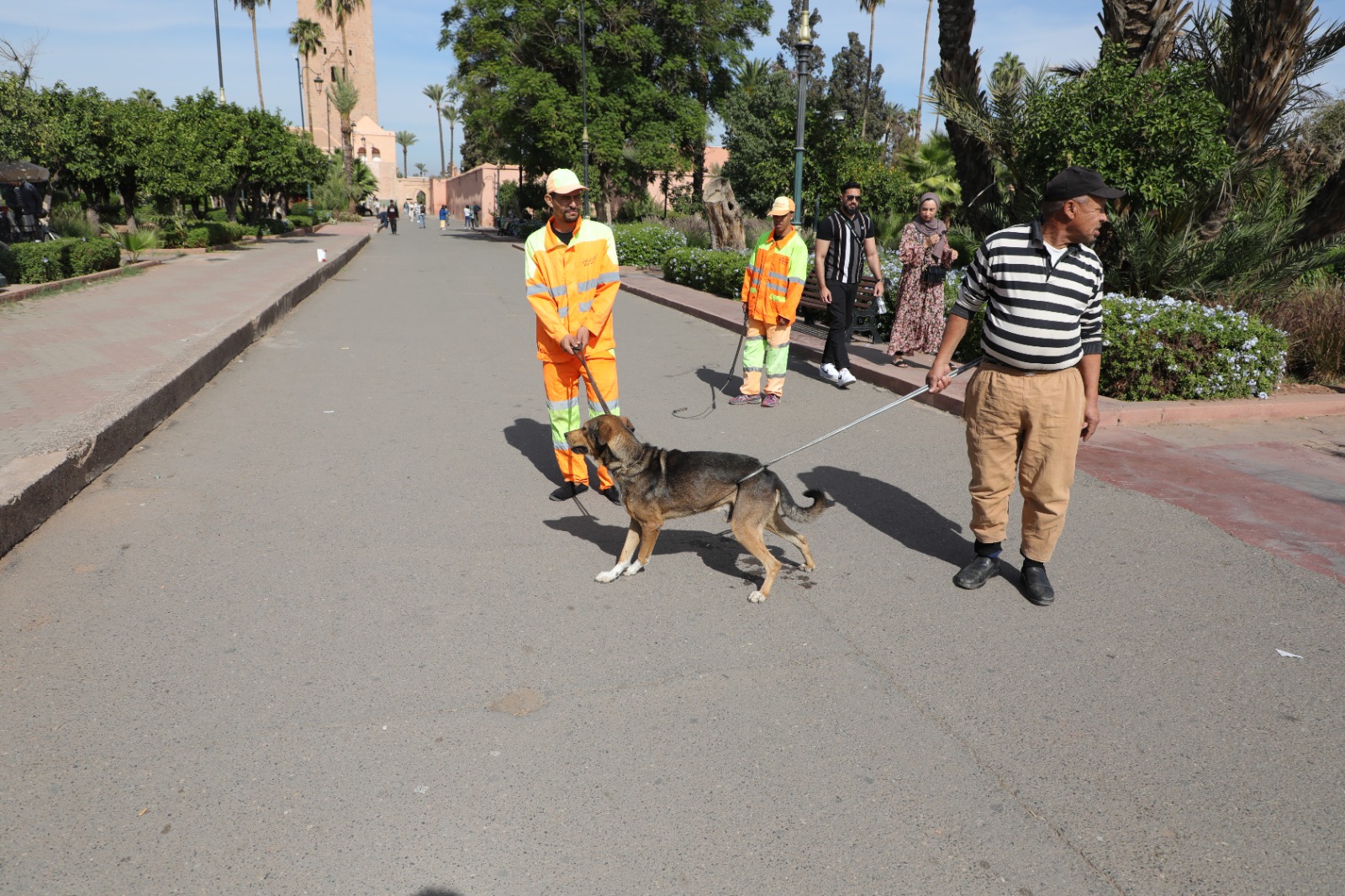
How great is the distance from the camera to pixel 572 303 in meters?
5.11

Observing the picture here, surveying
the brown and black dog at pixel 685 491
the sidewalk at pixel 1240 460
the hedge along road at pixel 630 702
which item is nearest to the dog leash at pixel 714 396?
the sidewalk at pixel 1240 460

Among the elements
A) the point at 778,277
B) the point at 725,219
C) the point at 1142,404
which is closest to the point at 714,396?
the point at 778,277

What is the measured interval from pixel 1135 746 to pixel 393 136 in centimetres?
11560

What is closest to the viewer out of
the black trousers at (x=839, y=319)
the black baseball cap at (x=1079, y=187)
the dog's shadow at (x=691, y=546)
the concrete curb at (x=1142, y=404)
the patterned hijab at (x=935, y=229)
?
the black baseball cap at (x=1079, y=187)

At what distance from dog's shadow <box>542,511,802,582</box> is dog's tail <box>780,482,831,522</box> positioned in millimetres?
386

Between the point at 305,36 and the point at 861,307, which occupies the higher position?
the point at 305,36

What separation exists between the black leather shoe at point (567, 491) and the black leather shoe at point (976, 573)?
2.35 m

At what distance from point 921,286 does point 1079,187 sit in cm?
552

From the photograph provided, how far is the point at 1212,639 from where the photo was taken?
12.2ft

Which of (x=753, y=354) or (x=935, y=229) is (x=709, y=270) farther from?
(x=753, y=354)

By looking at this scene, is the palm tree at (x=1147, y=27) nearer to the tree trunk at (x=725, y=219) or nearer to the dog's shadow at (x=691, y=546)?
the dog's shadow at (x=691, y=546)

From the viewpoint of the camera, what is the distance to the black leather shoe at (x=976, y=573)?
4242mm

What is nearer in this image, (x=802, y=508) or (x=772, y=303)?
(x=802, y=508)

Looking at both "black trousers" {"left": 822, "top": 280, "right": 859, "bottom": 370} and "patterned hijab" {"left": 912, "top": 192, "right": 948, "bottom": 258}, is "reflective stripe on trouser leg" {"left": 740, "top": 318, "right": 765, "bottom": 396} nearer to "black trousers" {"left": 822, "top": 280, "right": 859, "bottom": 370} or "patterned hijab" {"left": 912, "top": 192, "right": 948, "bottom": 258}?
"black trousers" {"left": 822, "top": 280, "right": 859, "bottom": 370}
